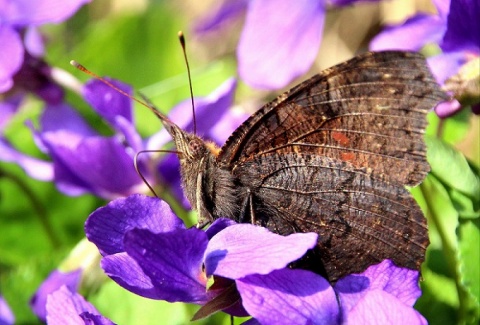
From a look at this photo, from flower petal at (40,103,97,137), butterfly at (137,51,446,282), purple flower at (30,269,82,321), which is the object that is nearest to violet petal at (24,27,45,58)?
flower petal at (40,103,97,137)

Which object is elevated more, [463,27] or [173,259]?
[463,27]

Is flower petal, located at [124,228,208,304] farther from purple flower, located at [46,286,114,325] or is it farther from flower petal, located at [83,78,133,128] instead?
flower petal, located at [83,78,133,128]

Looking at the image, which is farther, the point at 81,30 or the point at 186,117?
the point at 81,30

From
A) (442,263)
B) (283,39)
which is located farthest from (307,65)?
(442,263)

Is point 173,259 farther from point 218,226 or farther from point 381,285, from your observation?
point 381,285

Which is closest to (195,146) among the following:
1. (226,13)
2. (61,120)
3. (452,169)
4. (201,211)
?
(201,211)

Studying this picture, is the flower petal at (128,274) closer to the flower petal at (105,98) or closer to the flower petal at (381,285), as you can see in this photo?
the flower petal at (381,285)

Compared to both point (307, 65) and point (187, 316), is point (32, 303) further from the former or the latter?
point (307, 65)
